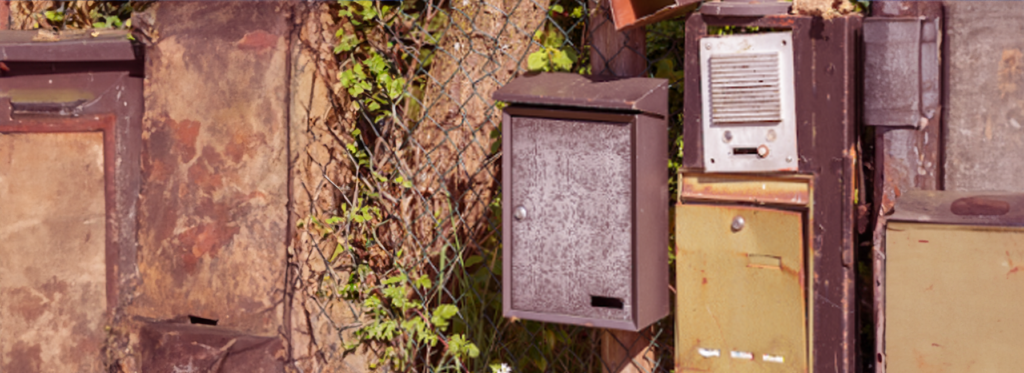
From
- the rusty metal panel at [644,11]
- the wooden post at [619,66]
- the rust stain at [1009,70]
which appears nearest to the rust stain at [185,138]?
the wooden post at [619,66]

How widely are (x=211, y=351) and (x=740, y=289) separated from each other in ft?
6.18

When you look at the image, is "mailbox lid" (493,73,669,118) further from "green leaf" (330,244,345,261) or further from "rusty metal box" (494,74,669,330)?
"green leaf" (330,244,345,261)

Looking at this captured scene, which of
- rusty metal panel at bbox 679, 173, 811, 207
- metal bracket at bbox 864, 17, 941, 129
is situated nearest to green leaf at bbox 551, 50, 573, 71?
rusty metal panel at bbox 679, 173, 811, 207

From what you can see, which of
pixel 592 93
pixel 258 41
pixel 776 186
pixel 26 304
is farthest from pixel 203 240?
pixel 776 186

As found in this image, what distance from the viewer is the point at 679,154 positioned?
8.04ft

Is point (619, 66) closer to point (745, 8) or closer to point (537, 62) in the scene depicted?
point (537, 62)

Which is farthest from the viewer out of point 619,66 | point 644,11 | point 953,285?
point 619,66

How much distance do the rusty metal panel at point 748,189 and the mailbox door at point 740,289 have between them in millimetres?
31

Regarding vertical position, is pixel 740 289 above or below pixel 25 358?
above

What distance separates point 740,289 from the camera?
2.22 meters

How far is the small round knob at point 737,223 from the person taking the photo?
7.24 ft

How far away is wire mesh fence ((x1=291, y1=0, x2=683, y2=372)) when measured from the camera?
282cm

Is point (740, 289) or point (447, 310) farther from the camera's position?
point (447, 310)

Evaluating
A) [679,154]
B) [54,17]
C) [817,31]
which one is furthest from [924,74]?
[54,17]
